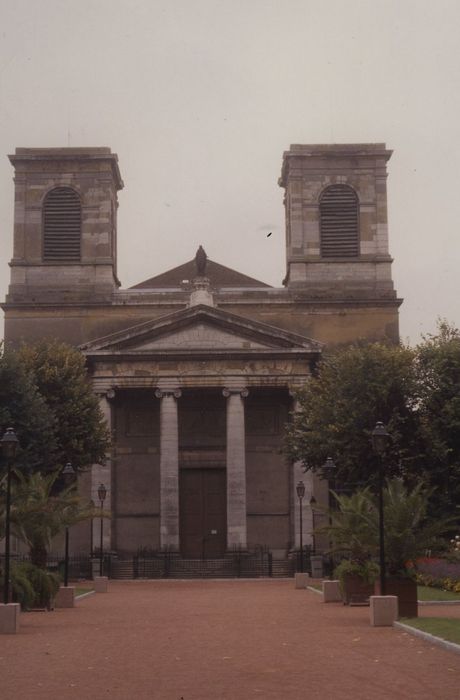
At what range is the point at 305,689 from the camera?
14766mm

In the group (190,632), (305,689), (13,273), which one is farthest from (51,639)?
(13,273)

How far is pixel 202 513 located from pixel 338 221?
49.8 feet

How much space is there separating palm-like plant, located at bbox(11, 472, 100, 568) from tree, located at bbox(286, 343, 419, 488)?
615 inches

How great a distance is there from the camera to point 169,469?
53781 millimetres

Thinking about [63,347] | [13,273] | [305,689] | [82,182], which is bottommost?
[305,689]

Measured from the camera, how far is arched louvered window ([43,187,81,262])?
60.3m

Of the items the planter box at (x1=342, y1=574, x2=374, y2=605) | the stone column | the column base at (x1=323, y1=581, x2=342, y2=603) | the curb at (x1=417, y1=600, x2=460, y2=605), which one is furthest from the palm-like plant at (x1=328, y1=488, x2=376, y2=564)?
the stone column

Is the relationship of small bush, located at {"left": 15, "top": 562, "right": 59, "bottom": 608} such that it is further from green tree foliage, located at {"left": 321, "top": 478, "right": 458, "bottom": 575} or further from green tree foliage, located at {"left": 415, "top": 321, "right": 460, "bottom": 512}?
green tree foliage, located at {"left": 415, "top": 321, "right": 460, "bottom": 512}

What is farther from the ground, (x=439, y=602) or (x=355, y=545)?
(x=355, y=545)

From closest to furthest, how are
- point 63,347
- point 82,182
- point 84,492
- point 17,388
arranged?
point 17,388 < point 63,347 < point 84,492 < point 82,182

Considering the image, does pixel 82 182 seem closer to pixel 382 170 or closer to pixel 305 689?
pixel 382 170

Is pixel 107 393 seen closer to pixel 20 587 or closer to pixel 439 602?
pixel 20 587

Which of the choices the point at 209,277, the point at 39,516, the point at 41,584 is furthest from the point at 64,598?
the point at 209,277

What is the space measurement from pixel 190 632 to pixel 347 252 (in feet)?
126
